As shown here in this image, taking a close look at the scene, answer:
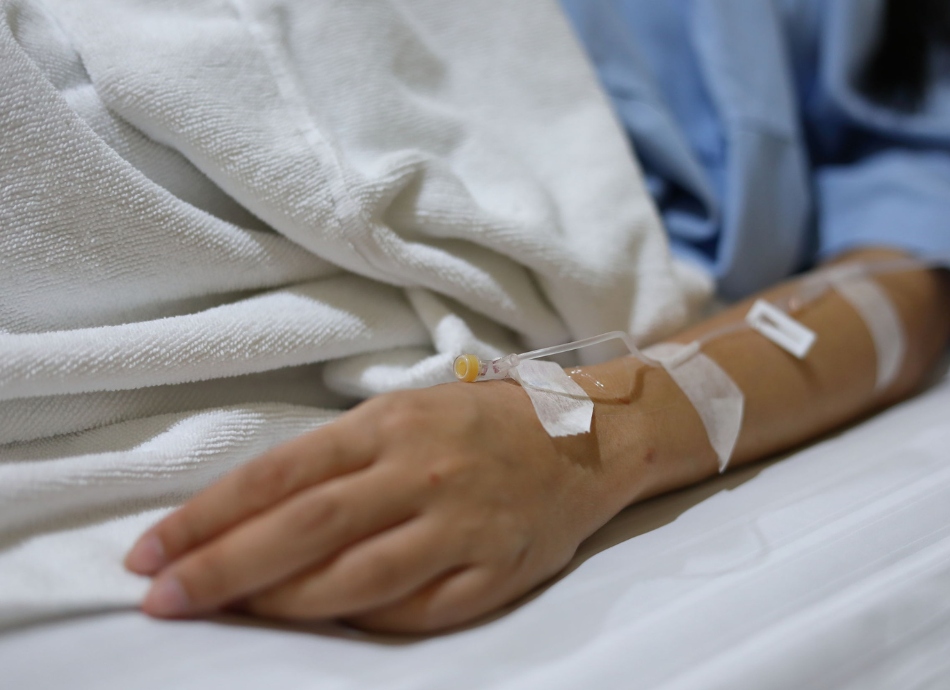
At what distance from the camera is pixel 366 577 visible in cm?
42

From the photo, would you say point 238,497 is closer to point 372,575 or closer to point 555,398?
point 372,575

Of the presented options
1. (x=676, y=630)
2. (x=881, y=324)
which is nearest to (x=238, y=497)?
(x=676, y=630)

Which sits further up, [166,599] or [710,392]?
[166,599]

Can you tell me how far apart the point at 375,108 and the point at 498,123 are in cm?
16

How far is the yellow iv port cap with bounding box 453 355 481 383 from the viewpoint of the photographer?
53 cm

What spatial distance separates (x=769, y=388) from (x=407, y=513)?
0.40 meters

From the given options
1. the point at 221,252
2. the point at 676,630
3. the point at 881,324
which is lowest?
the point at 881,324

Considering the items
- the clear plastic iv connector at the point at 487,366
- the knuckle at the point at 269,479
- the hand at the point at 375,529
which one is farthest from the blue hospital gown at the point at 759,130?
the knuckle at the point at 269,479

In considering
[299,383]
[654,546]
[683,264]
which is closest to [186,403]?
[299,383]

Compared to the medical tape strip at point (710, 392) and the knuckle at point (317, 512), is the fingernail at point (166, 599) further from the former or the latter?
the medical tape strip at point (710, 392)

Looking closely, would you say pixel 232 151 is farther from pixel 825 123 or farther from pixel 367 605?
pixel 825 123

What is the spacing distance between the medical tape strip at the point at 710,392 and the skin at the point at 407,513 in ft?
0.20

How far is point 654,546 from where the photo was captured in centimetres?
52

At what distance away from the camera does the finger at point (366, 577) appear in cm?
42
